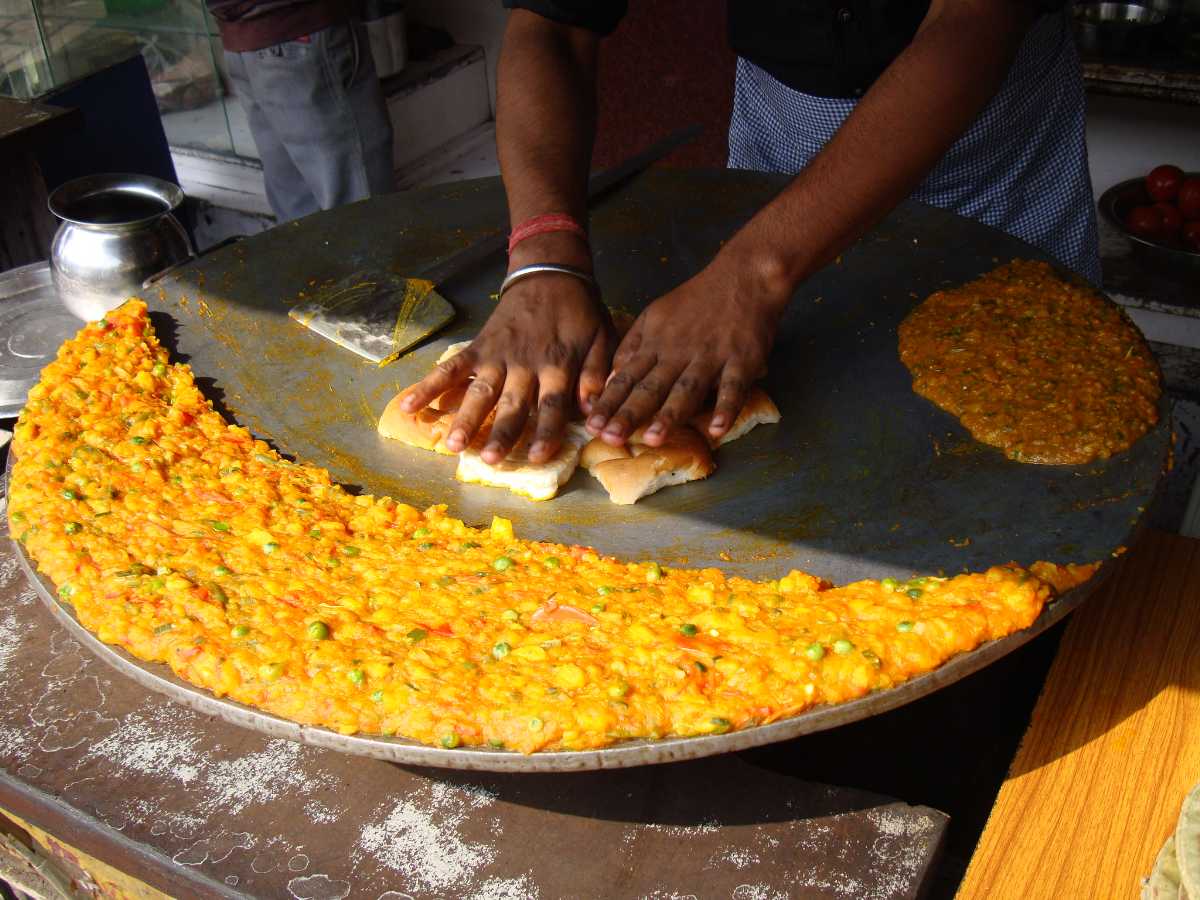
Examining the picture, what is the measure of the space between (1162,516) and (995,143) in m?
1.68

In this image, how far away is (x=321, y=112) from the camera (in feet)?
14.4

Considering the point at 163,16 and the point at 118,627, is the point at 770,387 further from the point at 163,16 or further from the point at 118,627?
the point at 163,16

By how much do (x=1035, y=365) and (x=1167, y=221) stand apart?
97.7 inches

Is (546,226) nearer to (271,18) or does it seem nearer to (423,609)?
(423,609)

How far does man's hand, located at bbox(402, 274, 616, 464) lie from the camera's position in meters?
1.85

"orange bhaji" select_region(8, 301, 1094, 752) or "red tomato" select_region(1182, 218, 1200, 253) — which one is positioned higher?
"orange bhaji" select_region(8, 301, 1094, 752)

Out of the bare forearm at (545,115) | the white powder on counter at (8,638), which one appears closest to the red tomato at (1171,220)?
the bare forearm at (545,115)

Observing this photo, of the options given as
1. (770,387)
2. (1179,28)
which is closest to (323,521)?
(770,387)

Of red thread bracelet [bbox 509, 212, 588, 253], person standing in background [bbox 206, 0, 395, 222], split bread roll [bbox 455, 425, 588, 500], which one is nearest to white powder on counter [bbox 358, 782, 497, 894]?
split bread roll [bbox 455, 425, 588, 500]

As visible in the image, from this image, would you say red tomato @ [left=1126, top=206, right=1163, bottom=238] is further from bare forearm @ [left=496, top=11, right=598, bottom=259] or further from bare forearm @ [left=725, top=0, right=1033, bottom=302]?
bare forearm @ [left=496, top=11, right=598, bottom=259]

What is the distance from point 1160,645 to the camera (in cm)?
193

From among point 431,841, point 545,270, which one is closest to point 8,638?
point 431,841

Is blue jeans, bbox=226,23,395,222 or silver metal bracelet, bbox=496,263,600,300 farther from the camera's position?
blue jeans, bbox=226,23,395,222

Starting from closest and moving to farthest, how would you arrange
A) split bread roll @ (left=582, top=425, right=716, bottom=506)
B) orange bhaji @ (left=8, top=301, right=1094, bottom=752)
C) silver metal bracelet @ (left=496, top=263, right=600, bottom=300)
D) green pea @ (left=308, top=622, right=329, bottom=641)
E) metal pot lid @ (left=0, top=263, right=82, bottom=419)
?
orange bhaji @ (left=8, top=301, right=1094, bottom=752), green pea @ (left=308, top=622, right=329, bottom=641), split bread roll @ (left=582, top=425, right=716, bottom=506), silver metal bracelet @ (left=496, top=263, right=600, bottom=300), metal pot lid @ (left=0, top=263, right=82, bottom=419)
